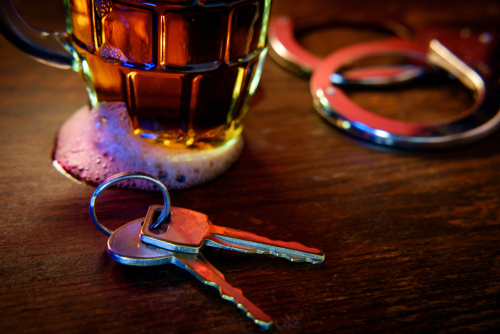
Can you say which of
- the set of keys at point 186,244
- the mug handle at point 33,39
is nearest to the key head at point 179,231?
the set of keys at point 186,244

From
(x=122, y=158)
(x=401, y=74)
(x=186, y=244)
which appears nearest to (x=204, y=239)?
(x=186, y=244)

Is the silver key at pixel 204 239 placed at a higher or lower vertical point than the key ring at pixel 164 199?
lower

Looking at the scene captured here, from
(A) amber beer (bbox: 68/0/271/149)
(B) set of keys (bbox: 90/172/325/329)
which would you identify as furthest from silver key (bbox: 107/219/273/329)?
(A) amber beer (bbox: 68/0/271/149)

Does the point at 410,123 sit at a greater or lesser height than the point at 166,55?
lesser

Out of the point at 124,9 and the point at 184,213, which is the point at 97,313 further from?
the point at 124,9

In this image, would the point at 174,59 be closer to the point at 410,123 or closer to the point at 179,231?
the point at 179,231

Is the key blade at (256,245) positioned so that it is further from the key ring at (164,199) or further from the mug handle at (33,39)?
the mug handle at (33,39)

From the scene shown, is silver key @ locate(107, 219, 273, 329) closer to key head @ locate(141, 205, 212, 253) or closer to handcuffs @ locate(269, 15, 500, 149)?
key head @ locate(141, 205, 212, 253)
